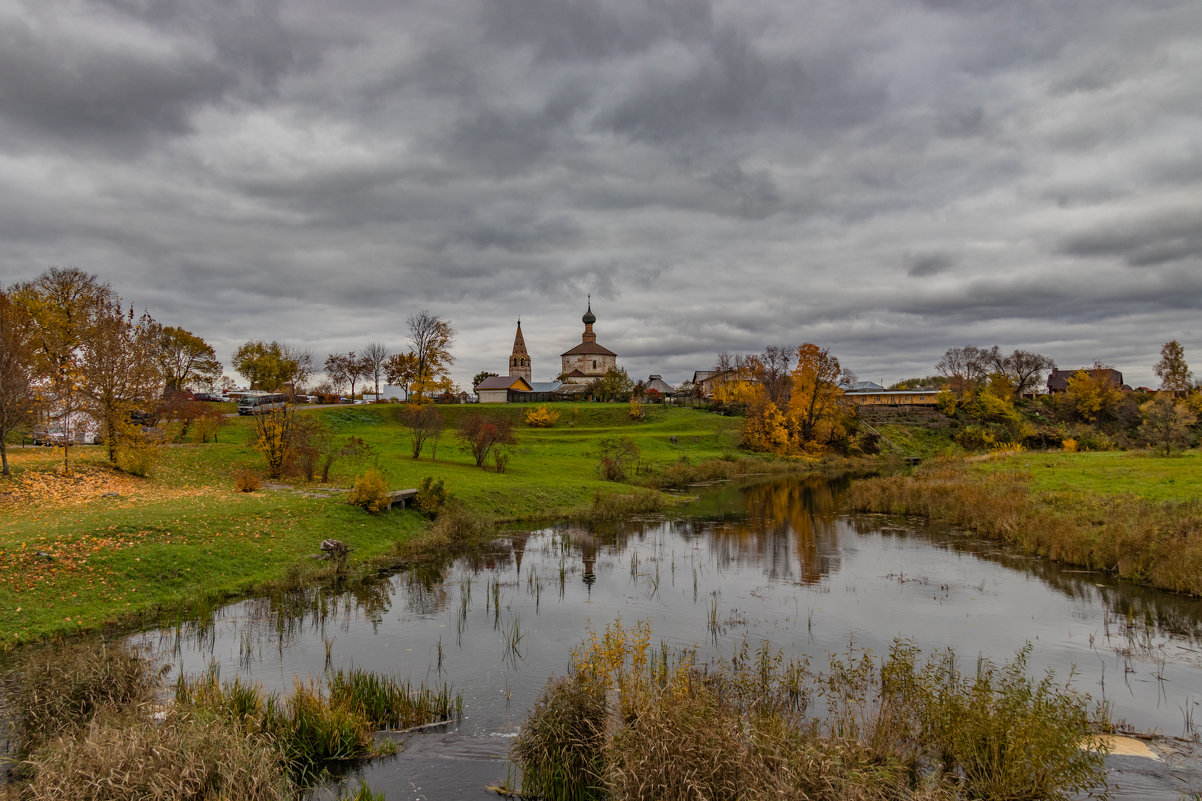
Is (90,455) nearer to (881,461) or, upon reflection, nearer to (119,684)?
(119,684)

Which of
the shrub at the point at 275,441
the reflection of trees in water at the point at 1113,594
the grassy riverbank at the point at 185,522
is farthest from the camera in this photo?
the shrub at the point at 275,441

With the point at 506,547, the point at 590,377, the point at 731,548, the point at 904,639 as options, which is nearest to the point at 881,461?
the point at 731,548

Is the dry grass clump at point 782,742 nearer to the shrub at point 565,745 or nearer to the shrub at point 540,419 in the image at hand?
the shrub at point 565,745

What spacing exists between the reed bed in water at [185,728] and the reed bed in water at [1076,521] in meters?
18.6

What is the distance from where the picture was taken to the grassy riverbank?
1487 centimetres

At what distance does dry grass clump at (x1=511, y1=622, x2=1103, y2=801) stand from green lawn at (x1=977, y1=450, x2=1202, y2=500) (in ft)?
64.6

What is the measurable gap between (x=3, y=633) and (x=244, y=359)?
86.0m

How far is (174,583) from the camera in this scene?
16.6 meters

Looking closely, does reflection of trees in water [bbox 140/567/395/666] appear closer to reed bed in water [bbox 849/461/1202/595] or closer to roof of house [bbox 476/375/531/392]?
reed bed in water [bbox 849/461/1202/595]

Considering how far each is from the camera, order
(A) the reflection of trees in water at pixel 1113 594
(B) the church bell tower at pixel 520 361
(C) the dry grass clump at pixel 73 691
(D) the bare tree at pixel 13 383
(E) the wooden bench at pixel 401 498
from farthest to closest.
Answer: (B) the church bell tower at pixel 520 361, (E) the wooden bench at pixel 401 498, (D) the bare tree at pixel 13 383, (A) the reflection of trees in water at pixel 1113 594, (C) the dry grass clump at pixel 73 691

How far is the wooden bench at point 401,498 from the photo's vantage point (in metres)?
26.0

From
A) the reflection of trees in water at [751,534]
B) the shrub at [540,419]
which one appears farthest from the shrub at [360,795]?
the shrub at [540,419]

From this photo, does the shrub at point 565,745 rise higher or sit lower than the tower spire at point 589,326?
lower

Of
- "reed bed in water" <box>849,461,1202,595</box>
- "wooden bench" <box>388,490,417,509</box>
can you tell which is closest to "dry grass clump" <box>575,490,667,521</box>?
"wooden bench" <box>388,490,417,509</box>
